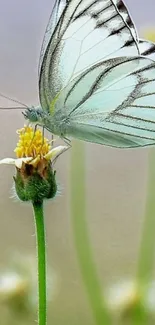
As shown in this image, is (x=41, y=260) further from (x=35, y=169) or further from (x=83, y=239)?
(x=83, y=239)

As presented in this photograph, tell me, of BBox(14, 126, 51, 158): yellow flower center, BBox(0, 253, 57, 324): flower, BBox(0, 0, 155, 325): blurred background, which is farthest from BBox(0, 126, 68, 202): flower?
BBox(0, 0, 155, 325): blurred background

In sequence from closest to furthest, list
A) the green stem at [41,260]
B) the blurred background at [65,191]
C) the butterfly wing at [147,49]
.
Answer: the green stem at [41,260] < the butterfly wing at [147,49] < the blurred background at [65,191]

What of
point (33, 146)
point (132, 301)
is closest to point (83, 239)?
point (132, 301)

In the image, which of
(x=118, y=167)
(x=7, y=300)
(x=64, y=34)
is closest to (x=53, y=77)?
(x=64, y=34)

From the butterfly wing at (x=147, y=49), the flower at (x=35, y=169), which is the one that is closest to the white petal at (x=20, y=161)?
the flower at (x=35, y=169)

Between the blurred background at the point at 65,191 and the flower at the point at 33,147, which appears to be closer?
the flower at the point at 33,147

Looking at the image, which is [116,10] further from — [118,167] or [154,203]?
[118,167]

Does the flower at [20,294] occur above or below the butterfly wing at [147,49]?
below

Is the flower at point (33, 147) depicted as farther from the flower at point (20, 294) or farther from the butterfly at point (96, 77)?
the flower at point (20, 294)
